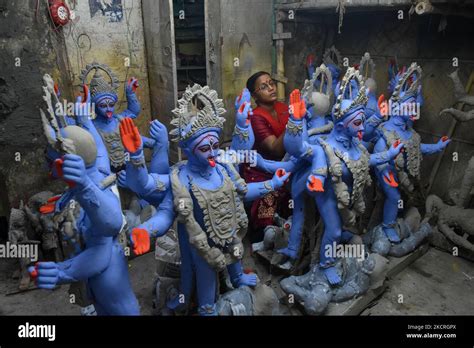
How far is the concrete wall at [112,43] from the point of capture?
213 inches

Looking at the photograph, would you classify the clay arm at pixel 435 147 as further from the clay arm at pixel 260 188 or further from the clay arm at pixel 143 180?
the clay arm at pixel 143 180

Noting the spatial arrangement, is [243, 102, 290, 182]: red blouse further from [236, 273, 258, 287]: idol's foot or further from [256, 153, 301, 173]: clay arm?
[236, 273, 258, 287]: idol's foot

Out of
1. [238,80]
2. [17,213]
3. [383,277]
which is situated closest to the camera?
[383,277]

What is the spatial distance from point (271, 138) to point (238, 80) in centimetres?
185

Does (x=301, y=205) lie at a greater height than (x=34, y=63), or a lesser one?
lesser

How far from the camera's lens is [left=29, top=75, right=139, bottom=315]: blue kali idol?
207cm

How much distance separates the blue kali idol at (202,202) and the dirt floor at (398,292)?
83cm

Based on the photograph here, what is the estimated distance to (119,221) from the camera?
2330 mm

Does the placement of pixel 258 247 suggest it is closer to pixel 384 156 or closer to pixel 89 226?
pixel 384 156

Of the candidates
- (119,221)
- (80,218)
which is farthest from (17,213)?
(119,221)

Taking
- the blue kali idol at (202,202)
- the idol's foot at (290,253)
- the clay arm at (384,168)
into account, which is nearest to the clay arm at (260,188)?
the blue kali idol at (202,202)

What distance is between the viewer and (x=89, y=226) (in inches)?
96.6

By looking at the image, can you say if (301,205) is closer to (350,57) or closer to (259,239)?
(259,239)

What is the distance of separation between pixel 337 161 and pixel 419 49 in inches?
119
